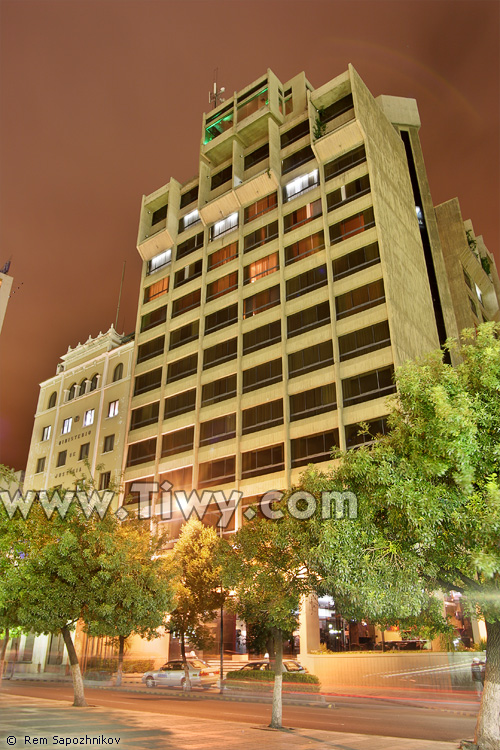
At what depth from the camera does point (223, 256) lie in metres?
52.4

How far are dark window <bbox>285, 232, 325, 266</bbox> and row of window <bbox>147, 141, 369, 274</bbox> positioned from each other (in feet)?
7.04

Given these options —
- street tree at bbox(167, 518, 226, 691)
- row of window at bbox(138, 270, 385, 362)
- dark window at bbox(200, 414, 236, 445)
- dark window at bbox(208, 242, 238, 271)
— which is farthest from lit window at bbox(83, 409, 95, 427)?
street tree at bbox(167, 518, 226, 691)

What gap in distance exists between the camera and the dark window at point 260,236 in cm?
4888

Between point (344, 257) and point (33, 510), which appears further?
point (344, 257)

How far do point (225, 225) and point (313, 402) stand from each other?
76.8 feet

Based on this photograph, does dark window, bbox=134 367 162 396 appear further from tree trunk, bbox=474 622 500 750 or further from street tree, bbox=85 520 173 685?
tree trunk, bbox=474 622 500 750

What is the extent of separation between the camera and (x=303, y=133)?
5084 cm

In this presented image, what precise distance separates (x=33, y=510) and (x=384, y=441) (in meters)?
15.3

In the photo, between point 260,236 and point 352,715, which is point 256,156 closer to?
point 260,236

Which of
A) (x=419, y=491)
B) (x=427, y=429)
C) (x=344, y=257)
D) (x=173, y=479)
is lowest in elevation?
(x=419, y=491)

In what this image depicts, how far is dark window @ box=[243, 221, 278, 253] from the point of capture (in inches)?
1924

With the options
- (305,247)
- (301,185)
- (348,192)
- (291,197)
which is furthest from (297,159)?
(305,247)

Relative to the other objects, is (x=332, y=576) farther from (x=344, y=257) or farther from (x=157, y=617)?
(x=344, y=257)

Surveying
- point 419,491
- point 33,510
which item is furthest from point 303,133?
point 419,491
